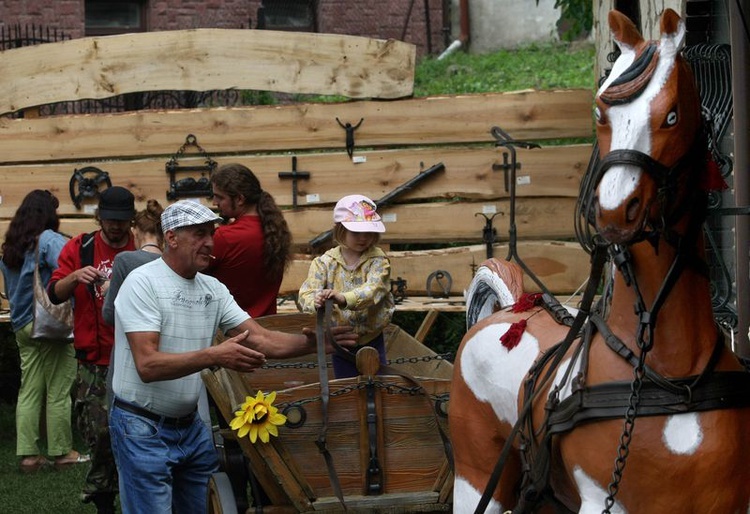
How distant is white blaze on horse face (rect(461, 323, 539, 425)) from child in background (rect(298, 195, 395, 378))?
1.21 metres

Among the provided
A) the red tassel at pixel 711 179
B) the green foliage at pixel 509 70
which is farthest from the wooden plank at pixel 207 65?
the red tassel at pixel 711 179

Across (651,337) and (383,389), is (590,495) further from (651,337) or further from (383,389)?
(383,389)

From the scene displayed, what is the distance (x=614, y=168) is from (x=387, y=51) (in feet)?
22.8

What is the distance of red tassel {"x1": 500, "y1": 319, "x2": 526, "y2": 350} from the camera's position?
15.9ft

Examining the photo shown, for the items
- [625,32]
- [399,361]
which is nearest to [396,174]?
[399,361]

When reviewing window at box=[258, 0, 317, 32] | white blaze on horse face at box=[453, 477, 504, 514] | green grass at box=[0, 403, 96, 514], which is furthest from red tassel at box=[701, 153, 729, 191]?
window at box=[258, 0, 317, 32]

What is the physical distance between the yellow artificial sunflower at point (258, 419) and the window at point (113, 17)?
1582 centimetres

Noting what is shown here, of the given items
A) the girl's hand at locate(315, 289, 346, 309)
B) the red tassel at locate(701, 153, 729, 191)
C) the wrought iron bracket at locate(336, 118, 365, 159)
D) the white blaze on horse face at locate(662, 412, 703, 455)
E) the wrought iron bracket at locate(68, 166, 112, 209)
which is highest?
the wrought iron bracket at locate(336, 118, 365, 159)

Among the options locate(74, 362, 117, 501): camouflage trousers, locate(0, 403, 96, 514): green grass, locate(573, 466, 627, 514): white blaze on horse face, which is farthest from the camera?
locate(0, 403, 96, 514): green grass

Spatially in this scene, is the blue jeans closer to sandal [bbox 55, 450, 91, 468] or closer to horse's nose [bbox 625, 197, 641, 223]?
horse's nose [bbox 625, 197, 641, 223]

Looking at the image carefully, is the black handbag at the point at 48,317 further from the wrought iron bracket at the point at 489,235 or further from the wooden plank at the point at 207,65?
the wrought iron bracket at the point at 489,235

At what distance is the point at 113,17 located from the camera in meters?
20.7

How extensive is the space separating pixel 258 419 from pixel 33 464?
A: 179 inches

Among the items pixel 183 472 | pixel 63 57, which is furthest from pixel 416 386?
pixel 63 57
